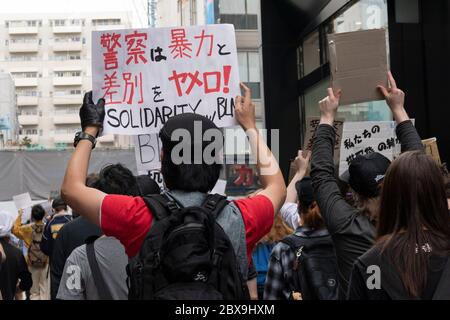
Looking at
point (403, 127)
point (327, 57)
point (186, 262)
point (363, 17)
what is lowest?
point (186, 262)

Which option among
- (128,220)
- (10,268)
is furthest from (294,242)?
(10,268)

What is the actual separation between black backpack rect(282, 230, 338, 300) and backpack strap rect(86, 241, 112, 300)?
45.1 inches

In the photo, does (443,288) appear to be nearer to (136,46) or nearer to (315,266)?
(315,266)

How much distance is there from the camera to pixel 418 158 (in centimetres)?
246

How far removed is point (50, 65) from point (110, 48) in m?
108

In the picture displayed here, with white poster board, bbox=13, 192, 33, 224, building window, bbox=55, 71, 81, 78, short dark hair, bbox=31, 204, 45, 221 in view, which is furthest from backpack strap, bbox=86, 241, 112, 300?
building window, bbox=55, 71, 81, 78

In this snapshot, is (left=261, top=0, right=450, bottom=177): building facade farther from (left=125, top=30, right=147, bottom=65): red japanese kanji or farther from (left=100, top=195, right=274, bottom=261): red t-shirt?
(left=100, top=195, right=274, bottom=261): red t-shirt

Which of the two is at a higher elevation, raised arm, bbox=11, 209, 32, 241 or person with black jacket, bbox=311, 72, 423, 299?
person with black jacket, bbox=311, 72, 423, 299

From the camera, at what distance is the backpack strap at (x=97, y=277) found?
138 inches

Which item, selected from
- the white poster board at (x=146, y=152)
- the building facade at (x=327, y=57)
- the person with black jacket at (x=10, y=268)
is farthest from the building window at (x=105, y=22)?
the white poster board at (x=146, y=152)

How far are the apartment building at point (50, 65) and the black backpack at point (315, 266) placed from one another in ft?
329

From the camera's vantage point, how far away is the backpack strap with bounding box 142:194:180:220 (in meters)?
2.57

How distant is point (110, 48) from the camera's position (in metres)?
4.18

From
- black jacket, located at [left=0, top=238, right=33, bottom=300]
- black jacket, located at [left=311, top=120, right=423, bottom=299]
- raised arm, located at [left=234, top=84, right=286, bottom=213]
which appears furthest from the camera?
black jacket, located at [left=0, top=238, right=33, bottom=300]
